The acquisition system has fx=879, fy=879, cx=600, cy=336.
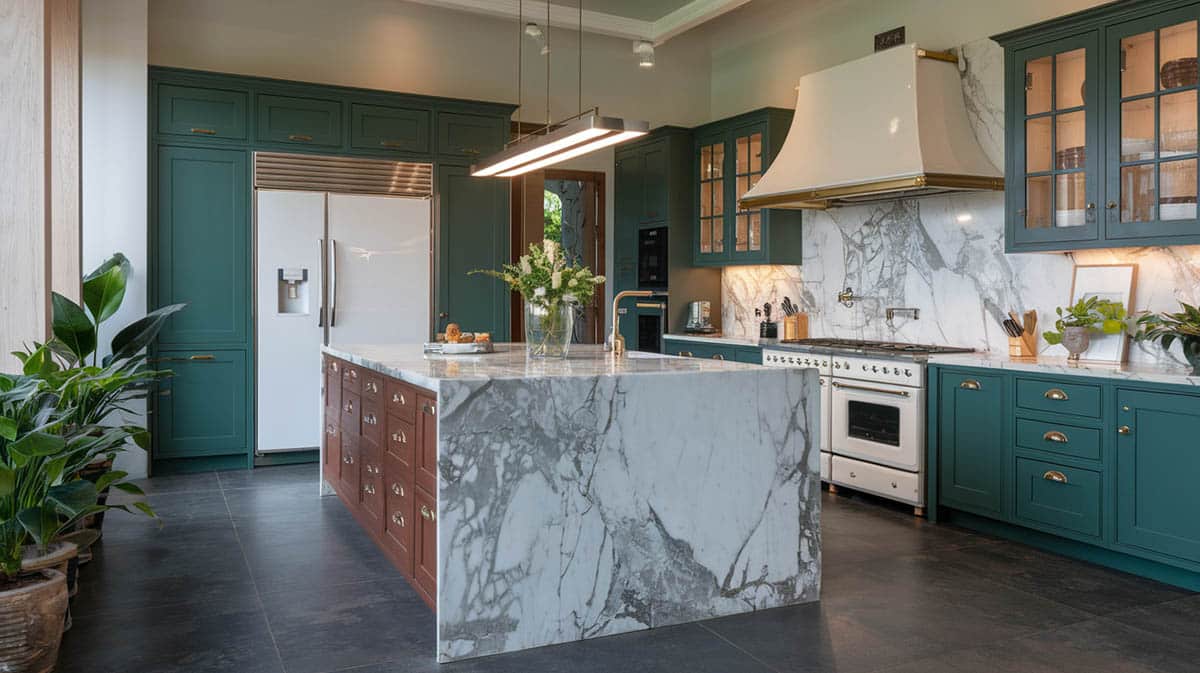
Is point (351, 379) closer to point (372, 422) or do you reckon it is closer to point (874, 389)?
point (372, 422)

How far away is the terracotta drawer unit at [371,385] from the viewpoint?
3.79 m

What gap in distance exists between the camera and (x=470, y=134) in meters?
6.56

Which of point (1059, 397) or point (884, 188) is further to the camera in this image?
point (884, 188)

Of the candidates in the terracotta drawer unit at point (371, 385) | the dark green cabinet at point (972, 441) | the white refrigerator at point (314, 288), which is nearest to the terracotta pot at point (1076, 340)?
the dark green cabinet at point (972, 441)

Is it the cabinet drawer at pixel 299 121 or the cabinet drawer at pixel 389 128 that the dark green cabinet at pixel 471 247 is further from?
the cabinet drawer at pixel 299 121

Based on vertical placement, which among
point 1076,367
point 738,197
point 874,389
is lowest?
point 874,389

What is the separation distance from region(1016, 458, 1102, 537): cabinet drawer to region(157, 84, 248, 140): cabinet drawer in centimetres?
513

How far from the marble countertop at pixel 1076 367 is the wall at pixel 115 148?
4.89m

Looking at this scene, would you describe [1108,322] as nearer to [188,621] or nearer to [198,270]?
[188,621]

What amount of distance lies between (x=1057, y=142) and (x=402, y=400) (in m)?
3.37

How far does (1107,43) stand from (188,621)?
4.59 metres

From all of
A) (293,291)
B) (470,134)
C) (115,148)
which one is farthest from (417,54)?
(115,148)

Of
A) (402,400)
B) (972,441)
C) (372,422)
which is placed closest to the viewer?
(402,400)

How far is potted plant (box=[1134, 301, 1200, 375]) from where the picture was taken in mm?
3650
